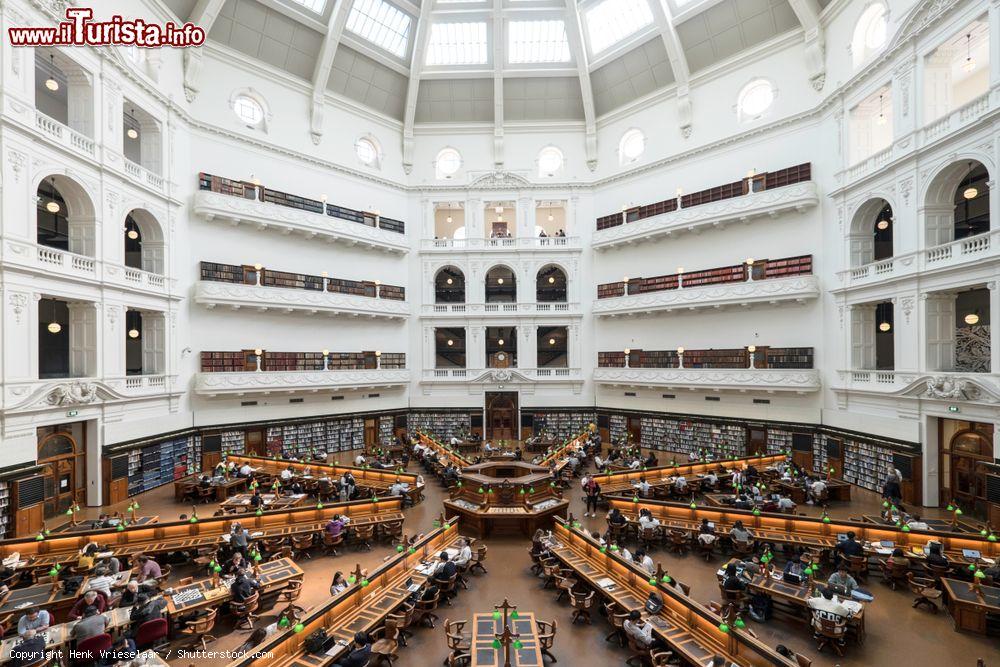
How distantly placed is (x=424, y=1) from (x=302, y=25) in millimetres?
5823

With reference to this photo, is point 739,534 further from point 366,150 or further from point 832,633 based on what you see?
point 366,150

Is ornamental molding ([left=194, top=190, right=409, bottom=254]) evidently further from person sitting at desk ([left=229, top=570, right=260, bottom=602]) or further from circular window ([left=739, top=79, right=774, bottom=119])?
circular window ([left=739, top=79, right=774, bottom=119])

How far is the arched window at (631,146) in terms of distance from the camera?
84.1ft

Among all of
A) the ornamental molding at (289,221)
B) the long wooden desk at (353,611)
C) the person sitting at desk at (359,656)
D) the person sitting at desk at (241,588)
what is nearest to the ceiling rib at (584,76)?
the ornamental molding at (289,221)

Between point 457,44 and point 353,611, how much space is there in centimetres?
2629

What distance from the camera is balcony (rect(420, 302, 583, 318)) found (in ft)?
87.4

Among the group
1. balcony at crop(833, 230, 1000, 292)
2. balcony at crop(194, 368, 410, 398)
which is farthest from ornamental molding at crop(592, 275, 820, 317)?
balcony at crop(194, 368, 410, 398)

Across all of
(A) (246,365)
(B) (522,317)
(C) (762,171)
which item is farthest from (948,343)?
(A) (246,365)

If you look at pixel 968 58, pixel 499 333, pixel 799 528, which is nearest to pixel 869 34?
pixel 968 58

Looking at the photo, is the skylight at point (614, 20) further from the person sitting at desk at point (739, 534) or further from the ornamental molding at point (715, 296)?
the person sitting at desk at point (739, 534)

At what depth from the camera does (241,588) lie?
8.99m

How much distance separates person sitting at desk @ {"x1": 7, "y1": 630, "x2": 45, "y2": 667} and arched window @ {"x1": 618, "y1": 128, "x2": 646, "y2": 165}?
88.4 ft

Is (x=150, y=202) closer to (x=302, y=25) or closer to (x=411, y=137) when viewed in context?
(x=302, y=25)

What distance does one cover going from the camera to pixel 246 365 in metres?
21.5
